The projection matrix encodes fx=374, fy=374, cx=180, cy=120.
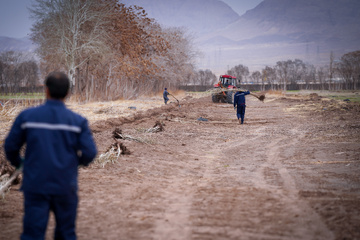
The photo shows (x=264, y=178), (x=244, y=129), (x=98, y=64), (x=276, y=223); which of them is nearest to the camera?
(x=276, y=223)

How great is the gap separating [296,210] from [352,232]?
3.20ft

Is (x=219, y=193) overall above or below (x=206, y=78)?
below

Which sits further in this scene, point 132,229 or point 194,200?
point 194,200

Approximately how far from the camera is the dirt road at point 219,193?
4.72 meters

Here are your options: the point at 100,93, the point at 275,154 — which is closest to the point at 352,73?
the point at 100,93

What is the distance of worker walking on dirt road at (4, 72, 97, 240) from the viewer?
10.6 feet

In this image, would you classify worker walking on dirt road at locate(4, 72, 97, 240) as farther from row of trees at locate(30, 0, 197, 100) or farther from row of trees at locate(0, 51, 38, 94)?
row of trees at locate(0, 51, 38, 94)

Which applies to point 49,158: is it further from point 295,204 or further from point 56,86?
point 295,204

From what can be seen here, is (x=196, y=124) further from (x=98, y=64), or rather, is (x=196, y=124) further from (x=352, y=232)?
(x=98, y=64)

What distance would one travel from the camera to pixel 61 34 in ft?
90.1

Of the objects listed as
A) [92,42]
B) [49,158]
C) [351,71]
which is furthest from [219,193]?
[351,71]

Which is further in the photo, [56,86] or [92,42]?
[92,42]

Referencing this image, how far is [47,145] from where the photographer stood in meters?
3.26

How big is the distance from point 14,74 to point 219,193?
2407 inches
